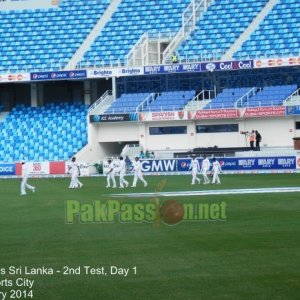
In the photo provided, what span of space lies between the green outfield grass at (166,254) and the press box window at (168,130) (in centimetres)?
3110

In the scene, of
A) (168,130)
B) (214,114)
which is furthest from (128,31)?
(214,114)

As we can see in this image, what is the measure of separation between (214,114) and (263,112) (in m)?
3.12

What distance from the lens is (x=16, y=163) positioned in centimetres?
5575

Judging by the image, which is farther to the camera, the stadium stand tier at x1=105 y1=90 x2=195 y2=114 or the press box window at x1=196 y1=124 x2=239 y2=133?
the stadium stand tier at x1=105 y1=90 x2=195 y2=114

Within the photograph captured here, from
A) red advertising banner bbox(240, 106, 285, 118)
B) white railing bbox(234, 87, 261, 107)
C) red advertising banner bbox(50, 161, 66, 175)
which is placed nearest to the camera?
red advertising banner bbox(240, 106, 285, 118)

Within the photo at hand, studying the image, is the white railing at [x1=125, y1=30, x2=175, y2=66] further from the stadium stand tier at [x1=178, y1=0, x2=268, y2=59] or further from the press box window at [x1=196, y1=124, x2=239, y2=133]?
the press box window at [x1=196, y1=124, x2=239, y2=133]

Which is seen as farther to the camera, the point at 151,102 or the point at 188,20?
the point at 188,20

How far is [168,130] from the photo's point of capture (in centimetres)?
5772

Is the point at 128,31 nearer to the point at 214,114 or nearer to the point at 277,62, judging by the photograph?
the point at 214,114

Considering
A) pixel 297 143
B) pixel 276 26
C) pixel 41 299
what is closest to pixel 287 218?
pixel 41 299
